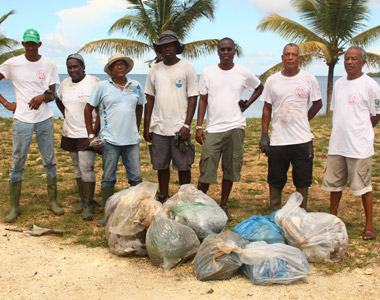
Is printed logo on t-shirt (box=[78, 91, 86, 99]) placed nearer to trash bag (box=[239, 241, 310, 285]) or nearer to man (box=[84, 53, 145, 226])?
man (box=[84, 53, 145, 226])

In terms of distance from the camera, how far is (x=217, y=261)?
3828 millimetres

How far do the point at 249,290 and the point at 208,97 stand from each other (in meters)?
2.41

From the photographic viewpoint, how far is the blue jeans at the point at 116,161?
5.05 meters

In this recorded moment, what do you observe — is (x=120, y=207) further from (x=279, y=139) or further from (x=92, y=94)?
(x=279, y=139)

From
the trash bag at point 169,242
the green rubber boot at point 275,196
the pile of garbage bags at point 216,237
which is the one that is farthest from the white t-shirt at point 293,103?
the trash bag at point 169,242

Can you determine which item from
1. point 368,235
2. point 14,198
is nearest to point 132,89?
point 14,198

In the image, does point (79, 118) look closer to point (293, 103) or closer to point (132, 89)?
point (132, 89)

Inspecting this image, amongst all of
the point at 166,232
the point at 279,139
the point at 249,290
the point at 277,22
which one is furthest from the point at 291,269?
the point at 277,22

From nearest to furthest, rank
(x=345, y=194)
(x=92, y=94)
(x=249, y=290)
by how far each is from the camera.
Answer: (x=249, y=290) < (x=92, y=94) < (x=345, y=194)

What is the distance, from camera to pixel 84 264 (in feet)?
13.9

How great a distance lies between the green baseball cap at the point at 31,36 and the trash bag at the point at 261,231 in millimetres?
3204

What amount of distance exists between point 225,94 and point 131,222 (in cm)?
183

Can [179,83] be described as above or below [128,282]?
above

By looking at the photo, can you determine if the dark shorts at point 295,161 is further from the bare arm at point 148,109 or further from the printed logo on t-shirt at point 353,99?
the bare arm at point 148,109
